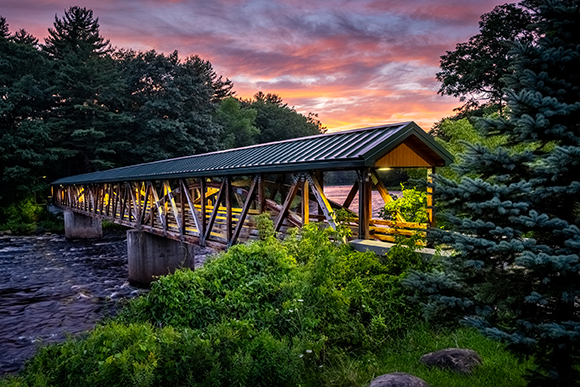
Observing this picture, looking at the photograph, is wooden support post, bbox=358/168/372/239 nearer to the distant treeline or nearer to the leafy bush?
the leafy bush

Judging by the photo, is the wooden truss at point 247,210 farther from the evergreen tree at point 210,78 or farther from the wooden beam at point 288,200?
the evergreen tree at point 210,78

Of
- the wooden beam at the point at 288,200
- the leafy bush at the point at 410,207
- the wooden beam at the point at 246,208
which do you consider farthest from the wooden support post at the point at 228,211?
the leafy bush at the point at 410,207

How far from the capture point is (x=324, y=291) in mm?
6625

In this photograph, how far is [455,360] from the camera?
556 cm

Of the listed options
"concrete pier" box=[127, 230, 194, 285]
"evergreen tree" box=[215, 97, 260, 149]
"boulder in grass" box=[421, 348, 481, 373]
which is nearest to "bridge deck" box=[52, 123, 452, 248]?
"concrete pier" box=[127, 230, 194, 285]

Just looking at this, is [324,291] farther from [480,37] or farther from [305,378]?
[480,37]

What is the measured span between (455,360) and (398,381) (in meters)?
1.20

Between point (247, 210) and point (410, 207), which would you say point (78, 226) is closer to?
point (247, 210)

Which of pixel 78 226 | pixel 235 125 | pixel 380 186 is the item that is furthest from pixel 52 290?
pixel 235 125

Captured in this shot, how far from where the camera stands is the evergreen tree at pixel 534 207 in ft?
12.4

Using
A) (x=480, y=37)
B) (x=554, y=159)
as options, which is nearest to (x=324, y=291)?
(x=554, y=159)

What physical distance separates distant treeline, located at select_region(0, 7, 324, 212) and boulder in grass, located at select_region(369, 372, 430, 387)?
44.0 metres

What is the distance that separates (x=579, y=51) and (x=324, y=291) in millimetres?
4636

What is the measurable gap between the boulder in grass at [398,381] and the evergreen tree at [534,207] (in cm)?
119
